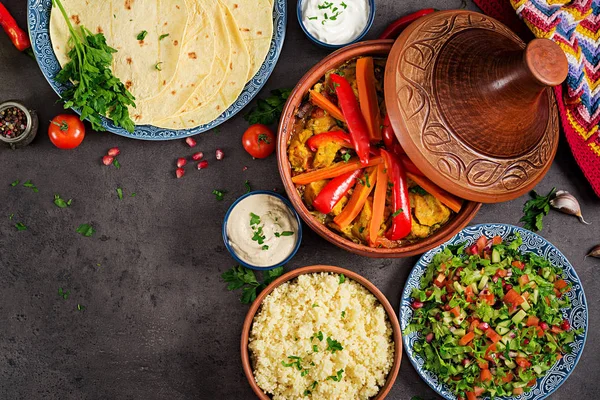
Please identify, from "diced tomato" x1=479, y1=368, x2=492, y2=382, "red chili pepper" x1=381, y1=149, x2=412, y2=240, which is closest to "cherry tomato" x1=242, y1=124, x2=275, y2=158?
"red chili pepper" x1=381, y1=149, x2=412, y2=240

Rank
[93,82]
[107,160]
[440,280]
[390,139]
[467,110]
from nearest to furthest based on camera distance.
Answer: [467,110]
[390,139]
[93,82]
[440,280]
[107,160]

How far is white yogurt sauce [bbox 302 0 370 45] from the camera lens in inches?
131

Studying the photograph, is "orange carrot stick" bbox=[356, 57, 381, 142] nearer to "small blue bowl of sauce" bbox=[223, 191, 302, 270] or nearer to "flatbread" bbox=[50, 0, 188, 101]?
"small blue bowl of sauce" bbox=[223, 191, 302, 270]

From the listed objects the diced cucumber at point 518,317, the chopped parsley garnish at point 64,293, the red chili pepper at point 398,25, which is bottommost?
the chopped parsley garnish at point 64,293

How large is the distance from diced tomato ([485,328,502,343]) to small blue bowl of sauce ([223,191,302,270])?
4.47 ft

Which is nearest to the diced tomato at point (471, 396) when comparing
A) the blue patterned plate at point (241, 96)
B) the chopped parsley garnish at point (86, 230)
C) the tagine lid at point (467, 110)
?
the tagine lid at point (467, 110)

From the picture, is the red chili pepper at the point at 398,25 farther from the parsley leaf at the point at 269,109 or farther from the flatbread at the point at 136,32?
the flatbread at the point at 136,32

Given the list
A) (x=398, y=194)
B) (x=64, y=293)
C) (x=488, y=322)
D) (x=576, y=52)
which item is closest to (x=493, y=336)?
(x=488, y=322)

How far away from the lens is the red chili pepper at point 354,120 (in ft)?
9.65

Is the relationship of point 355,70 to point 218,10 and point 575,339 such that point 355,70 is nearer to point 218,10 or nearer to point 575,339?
point 218,10

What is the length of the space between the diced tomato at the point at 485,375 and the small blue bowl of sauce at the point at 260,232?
1.46 metres

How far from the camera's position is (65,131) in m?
3.39

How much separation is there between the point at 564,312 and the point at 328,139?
2064 mm

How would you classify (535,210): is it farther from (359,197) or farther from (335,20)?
(335,20)
